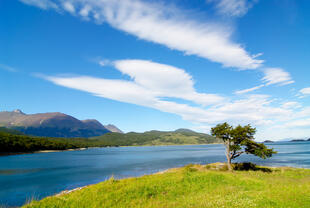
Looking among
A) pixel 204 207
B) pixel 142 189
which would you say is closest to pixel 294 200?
pixel 204 207

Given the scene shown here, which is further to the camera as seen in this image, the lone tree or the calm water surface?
the lone tree

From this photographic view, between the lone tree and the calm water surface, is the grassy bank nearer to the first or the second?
the calm water surface

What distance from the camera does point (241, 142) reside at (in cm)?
4450

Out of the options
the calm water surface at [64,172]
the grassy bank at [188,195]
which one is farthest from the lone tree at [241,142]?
the calm water surface at [64,172]

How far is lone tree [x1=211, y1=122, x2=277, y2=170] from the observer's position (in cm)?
4305

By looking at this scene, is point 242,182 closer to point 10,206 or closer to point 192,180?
point 192,180

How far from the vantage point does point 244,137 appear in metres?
44.4

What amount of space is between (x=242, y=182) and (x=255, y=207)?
14.3 metres

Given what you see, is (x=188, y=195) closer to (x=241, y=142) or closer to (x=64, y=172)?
(x=241, y=142)

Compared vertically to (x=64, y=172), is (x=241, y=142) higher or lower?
higher

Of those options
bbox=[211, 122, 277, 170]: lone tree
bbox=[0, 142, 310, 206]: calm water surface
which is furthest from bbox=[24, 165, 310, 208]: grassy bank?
bbox=[211, 122, 277, 170]: lone tree


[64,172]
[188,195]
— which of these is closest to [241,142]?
[188,195]

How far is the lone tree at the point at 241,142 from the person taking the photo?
43053mm

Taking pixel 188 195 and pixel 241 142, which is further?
pixel 241 142
